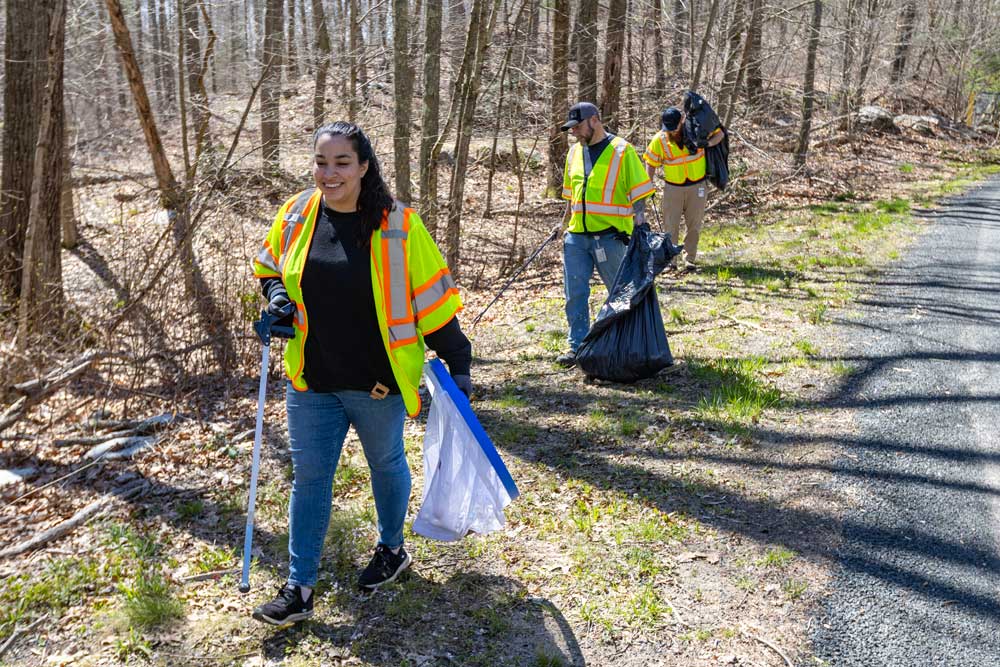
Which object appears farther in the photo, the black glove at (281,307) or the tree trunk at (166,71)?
the tree trunk at (166,71)

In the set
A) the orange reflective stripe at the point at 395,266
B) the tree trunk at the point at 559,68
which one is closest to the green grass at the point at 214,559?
the orange reflective stripe at the point at 395,266

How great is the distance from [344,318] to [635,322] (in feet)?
10.2

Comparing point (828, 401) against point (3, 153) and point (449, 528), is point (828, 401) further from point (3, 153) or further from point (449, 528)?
point (3, 153)

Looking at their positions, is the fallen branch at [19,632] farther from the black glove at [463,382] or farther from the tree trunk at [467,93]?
the tree trunk at [467,93]

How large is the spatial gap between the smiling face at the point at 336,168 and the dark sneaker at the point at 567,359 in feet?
12.2

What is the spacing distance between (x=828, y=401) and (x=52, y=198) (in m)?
7.18

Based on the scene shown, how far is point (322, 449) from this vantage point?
131 inches

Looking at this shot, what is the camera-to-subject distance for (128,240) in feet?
25.6

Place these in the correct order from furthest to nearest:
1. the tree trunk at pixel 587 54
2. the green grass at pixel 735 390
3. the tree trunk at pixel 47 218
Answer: the tree trunk at pixel 587 54
the tree trunk at pixel 47 218
the green grass at pixel 735 390

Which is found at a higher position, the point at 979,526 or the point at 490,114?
the point at 490,114

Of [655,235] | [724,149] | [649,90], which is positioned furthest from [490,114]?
[655,235]

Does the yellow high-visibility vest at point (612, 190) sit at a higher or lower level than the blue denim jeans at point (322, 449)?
higher

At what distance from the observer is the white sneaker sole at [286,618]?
337 cm

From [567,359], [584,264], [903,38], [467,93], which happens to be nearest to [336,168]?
[584,264]
